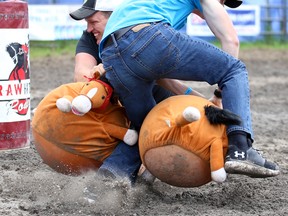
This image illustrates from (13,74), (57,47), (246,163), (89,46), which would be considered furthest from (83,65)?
(57,47)

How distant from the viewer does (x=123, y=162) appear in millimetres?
5211

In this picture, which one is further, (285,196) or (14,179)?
(14,179)

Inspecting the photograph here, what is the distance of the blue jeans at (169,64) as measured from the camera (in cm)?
470

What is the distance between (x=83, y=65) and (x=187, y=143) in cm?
167

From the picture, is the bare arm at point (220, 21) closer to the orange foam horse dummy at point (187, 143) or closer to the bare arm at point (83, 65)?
the orange foam horse dummy at point (187, 143)

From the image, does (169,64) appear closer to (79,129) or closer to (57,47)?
(79,129)

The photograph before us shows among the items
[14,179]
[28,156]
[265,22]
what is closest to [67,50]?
[265,22]

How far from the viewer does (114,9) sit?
5496mm

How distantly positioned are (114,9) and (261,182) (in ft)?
5.56

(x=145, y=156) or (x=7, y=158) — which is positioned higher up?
(x=145, y=156)

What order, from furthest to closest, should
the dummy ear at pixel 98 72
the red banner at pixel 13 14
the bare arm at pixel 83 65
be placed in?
the red banner at pixel 13 14, the bare arm at pixel 83 65, the dummy ear at pixel 98 72

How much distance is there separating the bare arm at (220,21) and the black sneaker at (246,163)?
75 cm

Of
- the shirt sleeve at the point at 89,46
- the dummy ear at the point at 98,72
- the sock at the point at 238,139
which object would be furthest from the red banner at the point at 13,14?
the sock at the point at 238,139

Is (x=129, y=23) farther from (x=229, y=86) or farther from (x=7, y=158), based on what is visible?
(x=7, y=158)
